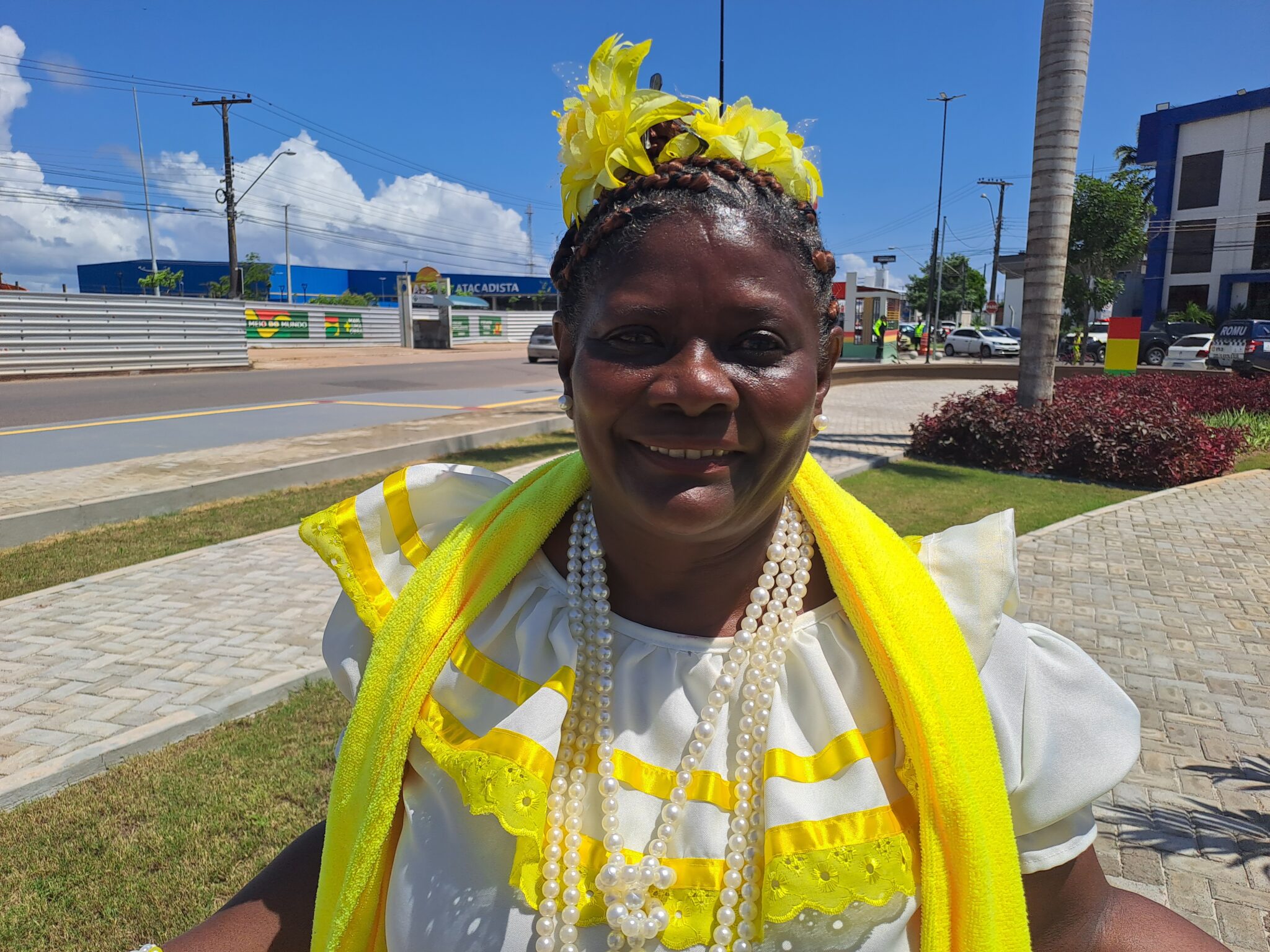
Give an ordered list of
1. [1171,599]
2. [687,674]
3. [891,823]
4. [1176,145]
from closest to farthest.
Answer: [891,823] → [687,674] → [1171,599] → [1176,145]

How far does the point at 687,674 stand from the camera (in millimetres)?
1371

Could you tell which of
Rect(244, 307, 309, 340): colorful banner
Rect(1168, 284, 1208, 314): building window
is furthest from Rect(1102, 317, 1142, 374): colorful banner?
Rect(244, 307, 309, 340): colorful banner

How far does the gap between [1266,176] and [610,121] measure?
48.0 m

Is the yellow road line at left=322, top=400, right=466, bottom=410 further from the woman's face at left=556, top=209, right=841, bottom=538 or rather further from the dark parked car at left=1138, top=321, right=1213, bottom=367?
the dark parked car at left=1138, top=321, right=1213, bottom=367

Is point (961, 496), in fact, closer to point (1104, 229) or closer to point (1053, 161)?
point (1053, 161)

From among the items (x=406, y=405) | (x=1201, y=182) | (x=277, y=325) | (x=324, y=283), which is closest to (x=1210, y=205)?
(x=1201, y=182)

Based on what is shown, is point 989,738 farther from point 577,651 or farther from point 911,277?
point 911,277

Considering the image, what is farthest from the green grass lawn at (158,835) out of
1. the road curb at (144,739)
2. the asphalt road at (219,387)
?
the asphalt road at (219,387)

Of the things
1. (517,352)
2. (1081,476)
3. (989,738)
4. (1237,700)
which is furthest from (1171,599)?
(517,352)

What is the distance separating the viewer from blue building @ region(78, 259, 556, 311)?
67500mm

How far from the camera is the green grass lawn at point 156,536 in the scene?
6.04 m

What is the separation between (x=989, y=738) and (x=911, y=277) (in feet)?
269

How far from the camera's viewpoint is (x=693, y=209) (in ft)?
4.15

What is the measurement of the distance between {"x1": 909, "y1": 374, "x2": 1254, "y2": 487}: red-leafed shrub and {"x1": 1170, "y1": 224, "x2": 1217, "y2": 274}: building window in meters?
→ 35.2
